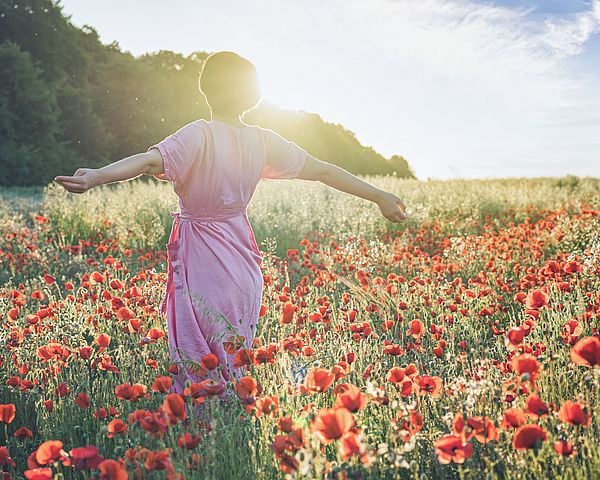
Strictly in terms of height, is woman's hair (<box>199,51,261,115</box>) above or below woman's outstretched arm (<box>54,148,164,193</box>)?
above

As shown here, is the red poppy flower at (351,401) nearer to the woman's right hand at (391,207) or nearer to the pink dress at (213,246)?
the pink dress at (213,246)

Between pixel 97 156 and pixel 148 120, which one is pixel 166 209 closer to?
pixel 97 156

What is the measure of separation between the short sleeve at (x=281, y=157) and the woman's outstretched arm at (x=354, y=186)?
40mm

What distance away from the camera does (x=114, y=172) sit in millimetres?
2113

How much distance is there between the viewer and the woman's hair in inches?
103

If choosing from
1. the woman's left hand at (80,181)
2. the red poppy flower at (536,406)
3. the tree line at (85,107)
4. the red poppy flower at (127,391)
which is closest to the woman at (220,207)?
the woman's left hand at (80,181)

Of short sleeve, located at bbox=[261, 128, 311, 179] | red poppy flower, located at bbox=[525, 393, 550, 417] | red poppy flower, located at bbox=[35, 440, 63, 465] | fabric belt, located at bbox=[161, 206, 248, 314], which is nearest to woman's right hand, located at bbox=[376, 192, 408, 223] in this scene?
short sleeve, located at bbox=[261, 128, 311, 179]

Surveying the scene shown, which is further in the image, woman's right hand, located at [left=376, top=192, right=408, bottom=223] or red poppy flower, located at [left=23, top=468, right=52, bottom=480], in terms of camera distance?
woman's right hand, located at [left=376, top=192, right=408, bottom=223]

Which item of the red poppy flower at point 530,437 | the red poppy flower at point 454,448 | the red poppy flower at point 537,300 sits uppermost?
the red poppy flower at point 537,300

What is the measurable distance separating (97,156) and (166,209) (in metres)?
23.6

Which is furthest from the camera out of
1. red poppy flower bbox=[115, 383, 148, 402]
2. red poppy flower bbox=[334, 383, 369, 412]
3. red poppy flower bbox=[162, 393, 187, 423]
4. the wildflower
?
A: red poppy flower bbox=[115, 383, 148, 402]

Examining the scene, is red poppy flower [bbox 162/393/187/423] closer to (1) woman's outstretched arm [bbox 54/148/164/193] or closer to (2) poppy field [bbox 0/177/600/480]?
(2) poppy field [bbox 0/177/600/480]

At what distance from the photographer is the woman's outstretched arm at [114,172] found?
1.95 meters

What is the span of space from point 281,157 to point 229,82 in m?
0.48
